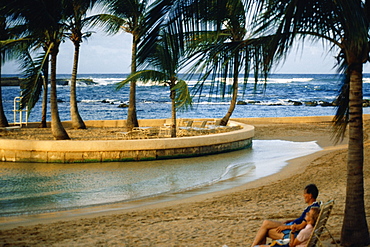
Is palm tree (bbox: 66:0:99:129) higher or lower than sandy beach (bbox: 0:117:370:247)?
higher

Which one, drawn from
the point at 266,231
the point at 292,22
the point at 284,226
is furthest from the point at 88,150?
the point at 292,22

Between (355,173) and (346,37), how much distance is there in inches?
66.3

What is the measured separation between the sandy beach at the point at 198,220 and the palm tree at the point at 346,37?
65cm

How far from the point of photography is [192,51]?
409cm

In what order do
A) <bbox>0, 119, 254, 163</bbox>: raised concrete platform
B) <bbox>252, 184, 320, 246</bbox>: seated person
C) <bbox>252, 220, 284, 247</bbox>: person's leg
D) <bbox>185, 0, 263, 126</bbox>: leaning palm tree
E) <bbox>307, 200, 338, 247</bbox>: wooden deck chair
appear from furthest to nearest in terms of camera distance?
1. <bbox>0, 119, 254, 163</bbox>: raised concrete platform
2. <bbox>252, 220, 284, 247</bbox>: person's leg
3. <bbox>252, 184, 320, 246</bbox>: seated person
4. <bbox>307, 200, 338, 247</bbox>: wooden deck chair
5. <bbox>185, 0, 263, 126</bbox>: leaning palm tree

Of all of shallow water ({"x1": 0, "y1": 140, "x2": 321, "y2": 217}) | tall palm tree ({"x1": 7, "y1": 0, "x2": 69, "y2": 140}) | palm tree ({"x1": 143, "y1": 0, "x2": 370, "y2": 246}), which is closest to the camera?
palm tree ({"x1": 143, "y1": 0, "x2": 370, "y2": 246})

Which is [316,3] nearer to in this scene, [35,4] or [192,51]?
[192,51]

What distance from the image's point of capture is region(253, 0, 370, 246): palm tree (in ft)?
11.9

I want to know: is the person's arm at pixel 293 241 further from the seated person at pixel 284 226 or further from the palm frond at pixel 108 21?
the palm frond at pixel 108 21

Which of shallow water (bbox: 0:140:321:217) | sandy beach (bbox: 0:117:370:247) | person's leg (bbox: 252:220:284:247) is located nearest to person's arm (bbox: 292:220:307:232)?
person's leg (bbox: 252:220:284:247)

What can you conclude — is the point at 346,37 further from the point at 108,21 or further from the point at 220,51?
the point at 108,21

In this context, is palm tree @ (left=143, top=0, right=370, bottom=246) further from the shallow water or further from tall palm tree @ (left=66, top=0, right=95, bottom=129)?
tall palm tree @ (left=66, top=0, right=95, bottom=129)

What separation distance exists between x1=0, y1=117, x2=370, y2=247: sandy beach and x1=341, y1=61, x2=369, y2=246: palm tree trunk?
439 mm

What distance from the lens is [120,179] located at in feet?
39.7
